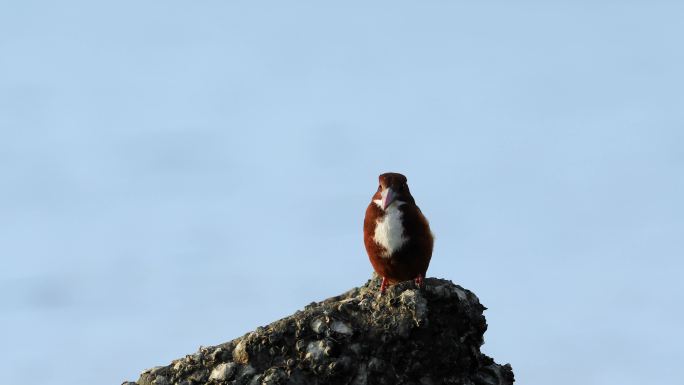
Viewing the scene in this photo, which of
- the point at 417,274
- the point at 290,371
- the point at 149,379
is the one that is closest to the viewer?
the point at 290,371

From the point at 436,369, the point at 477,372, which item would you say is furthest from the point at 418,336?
the point at 477,372

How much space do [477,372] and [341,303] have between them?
171cm

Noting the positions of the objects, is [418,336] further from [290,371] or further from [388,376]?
[290,371]

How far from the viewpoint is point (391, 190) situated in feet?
39.3

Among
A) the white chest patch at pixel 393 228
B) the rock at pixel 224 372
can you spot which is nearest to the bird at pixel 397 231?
the white chest patch at pixel 393 228

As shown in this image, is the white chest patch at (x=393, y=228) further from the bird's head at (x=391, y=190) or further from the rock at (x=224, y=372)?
the rock at (x=224, y=372)

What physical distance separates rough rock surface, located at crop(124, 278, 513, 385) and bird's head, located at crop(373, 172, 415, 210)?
4.52ft

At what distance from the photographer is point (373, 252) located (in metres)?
12.3

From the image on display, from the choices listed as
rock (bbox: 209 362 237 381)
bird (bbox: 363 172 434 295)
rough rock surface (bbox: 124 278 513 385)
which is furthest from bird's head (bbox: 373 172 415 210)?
rock (bbox: 209 362 237 381)

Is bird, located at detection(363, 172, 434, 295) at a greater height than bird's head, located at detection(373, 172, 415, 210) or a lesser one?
lesser

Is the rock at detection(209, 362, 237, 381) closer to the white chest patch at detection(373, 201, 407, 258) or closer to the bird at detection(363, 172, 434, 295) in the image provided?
the bird at detection(363, 172, 434, 295)

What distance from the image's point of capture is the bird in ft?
39.5

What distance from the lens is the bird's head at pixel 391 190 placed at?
39.3ft

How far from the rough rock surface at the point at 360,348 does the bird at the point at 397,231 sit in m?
1.14
